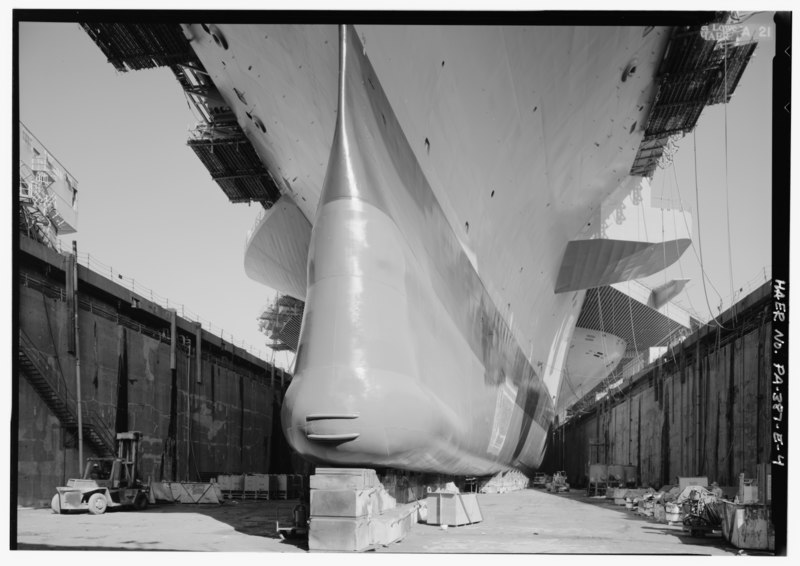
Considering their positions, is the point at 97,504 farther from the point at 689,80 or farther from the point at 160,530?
the point at 689,80

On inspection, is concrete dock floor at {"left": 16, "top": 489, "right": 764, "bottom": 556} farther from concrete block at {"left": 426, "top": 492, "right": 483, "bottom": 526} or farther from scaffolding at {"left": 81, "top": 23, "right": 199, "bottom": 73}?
scaffolding at {"left": 81, "top": 23, "right": 199, "bottom": 73}

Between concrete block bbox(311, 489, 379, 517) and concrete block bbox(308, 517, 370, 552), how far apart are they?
46mm

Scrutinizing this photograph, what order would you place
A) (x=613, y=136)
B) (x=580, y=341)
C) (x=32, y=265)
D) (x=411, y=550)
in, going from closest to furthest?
(x=411, y=550) < (x=613, y=136) < (x=32, y=265) < (x=580, y=341)

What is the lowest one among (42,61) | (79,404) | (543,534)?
(543,534)

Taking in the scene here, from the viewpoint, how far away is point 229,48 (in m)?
9.84

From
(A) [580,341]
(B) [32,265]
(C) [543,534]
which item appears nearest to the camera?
(C) [543,534]

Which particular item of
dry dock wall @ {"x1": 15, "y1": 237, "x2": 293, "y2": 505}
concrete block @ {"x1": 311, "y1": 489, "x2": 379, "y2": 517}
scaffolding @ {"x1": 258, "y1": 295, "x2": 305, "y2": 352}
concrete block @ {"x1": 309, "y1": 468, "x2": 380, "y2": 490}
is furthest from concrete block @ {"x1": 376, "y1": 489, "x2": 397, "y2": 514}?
scaffolding @ {"x1": 258, "y1": 295, "x2": 305, "y2": 352}

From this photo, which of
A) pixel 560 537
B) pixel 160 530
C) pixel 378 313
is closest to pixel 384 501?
pixel 378 313

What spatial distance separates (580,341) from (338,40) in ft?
76.0

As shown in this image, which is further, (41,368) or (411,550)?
(41,368)

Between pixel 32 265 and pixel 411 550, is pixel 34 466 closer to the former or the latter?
pixel 32 265

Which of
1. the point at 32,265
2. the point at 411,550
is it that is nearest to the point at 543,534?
the point at 411,550

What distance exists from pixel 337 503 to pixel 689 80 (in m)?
9.27

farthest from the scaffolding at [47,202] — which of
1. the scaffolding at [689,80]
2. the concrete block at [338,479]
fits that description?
the scaffolding at [689,80]
